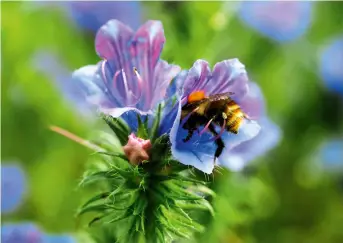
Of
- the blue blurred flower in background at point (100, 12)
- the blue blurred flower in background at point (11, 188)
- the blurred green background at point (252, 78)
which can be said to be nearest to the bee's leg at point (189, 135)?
the blurred green background at point (252, 78)

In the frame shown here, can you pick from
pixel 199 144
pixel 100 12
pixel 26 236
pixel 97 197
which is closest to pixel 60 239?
pixel 26 236

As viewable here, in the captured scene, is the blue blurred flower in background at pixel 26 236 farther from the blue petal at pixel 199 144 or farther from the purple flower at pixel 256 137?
the blue petal at pixel 199 144

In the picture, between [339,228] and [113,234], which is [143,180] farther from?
[339,228]

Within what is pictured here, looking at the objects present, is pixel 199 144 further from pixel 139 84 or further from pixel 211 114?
pixel 139 84

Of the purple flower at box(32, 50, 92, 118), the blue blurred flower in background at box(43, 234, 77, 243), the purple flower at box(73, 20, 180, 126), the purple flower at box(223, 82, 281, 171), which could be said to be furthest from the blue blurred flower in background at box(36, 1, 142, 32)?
the purple flower at box(73, 20, 180, 126)

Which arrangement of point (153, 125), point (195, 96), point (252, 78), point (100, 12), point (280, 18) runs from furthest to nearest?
point (280, 18) < point (100, 12) < point (252, 78) < point (153, 125) < point (195, 96)

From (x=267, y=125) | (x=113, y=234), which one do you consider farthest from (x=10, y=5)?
(x=113, y=234)
